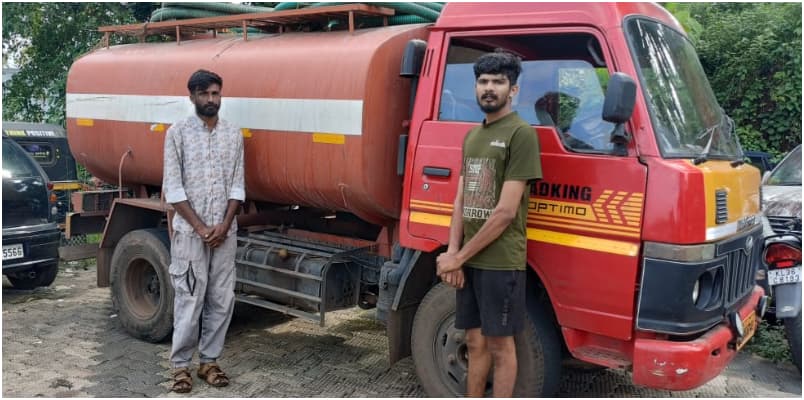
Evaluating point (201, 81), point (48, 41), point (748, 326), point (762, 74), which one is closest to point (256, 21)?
point (201, 81)

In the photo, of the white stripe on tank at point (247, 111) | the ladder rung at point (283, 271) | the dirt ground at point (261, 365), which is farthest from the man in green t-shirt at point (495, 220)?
the ladder rung at point (283, 271)

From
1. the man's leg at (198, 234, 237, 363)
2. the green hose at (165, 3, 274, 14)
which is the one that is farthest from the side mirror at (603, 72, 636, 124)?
the green hose at (165, 3, 274, 14)

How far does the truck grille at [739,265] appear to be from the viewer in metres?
3.61

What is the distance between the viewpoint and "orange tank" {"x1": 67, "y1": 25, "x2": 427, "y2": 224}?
433 centimetres

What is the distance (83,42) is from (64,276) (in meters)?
4.96

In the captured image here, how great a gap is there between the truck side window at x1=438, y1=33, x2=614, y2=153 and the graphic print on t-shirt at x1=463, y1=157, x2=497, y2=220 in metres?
0.48

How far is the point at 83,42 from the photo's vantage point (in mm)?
11523

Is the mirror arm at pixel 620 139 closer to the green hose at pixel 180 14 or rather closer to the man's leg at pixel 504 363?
the man's leg at pixel 504 363

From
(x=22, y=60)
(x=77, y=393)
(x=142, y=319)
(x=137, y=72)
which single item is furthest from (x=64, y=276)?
(x=22, y=60)

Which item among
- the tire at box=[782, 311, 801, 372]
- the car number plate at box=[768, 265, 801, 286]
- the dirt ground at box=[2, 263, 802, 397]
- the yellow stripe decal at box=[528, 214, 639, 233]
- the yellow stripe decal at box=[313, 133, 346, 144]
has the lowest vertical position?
the dirt ground at box=[2, 263, 802, 397]

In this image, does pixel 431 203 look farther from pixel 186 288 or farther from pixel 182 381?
pixel 182 381

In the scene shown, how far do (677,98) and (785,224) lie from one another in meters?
2.09

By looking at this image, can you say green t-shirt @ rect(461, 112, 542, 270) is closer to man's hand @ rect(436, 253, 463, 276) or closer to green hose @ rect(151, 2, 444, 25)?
man's hand @ rect(436, 253, 463, 276)

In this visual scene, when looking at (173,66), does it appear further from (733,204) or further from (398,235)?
(733,204)
